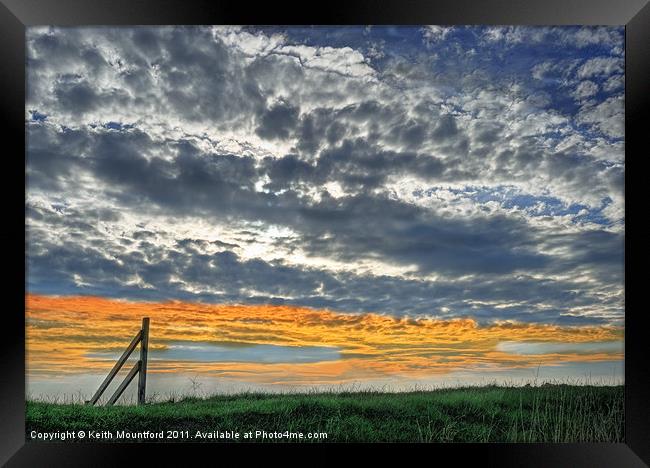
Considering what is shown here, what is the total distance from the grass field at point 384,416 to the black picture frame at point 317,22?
0.45 meters

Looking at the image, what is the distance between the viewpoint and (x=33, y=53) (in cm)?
422

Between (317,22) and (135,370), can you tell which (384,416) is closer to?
(135,370)

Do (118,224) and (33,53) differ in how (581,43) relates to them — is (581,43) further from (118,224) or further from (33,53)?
(33,53)

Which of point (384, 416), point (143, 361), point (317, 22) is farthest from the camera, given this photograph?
point (143, 361)

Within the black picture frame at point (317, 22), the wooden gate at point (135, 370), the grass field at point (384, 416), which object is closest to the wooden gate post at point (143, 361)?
the wooden gate at point (135, 370)

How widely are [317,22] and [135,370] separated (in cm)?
302

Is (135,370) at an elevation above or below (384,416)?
above

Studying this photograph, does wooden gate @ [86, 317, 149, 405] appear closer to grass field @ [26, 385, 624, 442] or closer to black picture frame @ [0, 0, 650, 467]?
grass field @ [26, 385, 624, 442]

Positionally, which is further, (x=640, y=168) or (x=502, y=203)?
(x=502, y=203)

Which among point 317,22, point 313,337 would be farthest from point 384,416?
point 317,22

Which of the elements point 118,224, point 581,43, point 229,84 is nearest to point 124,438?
point 118,224

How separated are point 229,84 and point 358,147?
114 centimetres

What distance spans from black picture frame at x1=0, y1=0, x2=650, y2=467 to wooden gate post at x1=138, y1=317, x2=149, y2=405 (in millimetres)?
711

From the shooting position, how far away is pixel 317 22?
3.54 metres
